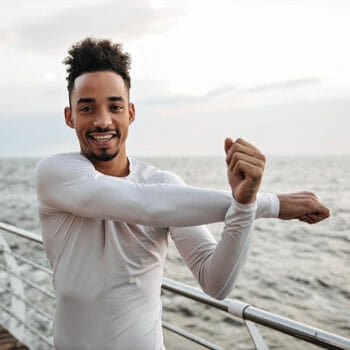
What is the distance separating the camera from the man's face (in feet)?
4.85

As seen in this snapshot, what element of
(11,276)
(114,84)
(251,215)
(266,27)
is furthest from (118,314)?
(266,27)

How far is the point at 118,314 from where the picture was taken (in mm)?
1403

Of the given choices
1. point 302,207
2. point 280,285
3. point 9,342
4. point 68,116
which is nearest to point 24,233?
point 9,342

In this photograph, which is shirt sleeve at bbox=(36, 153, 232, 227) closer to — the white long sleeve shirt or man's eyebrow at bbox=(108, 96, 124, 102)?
the white long sleeve shirt

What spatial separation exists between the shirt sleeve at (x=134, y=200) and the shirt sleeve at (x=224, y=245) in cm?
6

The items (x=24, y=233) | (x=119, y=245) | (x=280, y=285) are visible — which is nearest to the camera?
(x=119, y=245)

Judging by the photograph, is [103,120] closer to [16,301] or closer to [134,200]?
[134,200]

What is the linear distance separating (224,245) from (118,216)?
0.95 ft

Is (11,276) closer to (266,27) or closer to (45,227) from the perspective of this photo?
(45,227)

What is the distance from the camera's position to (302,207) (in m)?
1.29

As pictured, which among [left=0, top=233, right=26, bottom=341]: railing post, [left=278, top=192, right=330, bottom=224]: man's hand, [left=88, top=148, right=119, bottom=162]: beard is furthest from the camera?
[left=0, top=233, right=26, bottom=341]: railing post

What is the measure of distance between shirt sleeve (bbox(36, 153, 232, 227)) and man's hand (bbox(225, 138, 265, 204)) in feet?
0.25

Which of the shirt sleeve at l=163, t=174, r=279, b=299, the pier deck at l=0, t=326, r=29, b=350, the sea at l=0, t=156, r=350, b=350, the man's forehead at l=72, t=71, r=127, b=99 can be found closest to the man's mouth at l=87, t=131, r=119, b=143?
the man's forehead at l=72, t=71, r=127, b=99

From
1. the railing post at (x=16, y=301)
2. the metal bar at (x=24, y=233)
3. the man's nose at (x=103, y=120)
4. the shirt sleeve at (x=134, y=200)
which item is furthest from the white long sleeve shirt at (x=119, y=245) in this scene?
the railing post at (x=16, y=301)
